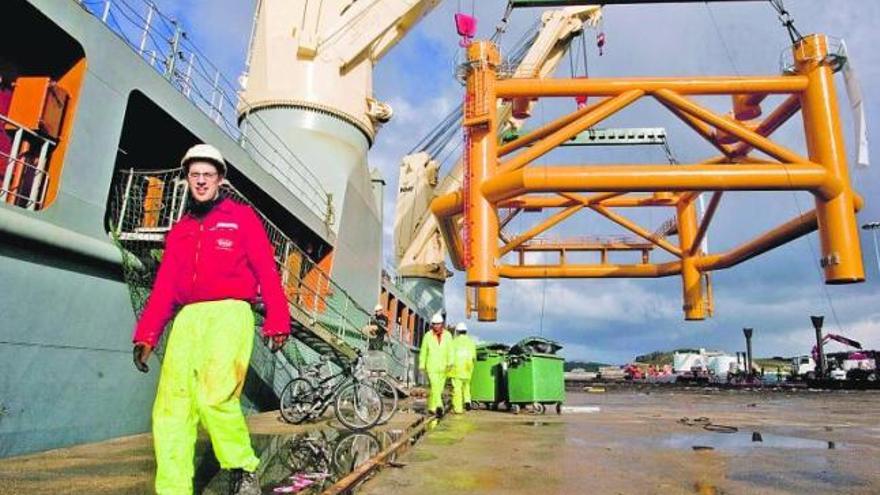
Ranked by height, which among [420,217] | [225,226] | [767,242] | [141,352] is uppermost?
[420,217]

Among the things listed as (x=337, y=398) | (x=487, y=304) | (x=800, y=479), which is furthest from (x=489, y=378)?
(x=800, y=479)

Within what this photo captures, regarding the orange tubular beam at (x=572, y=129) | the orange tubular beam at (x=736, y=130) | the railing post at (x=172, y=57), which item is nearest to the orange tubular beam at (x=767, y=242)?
the orange tubular beam at (x=736, y=130)

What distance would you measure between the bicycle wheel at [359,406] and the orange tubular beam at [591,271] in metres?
15.4

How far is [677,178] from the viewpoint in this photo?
13406mm

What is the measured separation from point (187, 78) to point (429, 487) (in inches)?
271

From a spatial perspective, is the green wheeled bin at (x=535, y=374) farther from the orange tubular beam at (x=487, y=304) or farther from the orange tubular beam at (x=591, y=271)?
the orange tubular beam at (x=591, y=271)

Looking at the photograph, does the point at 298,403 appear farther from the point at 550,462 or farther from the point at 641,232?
the point at 641,232

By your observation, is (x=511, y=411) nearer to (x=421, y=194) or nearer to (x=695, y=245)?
(x=695, y=245)

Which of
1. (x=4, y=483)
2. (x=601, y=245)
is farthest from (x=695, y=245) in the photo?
(x=4, y=483)

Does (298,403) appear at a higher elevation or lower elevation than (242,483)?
higher

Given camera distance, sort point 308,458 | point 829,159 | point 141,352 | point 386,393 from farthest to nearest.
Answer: point 829,159 → point 386,393 → point 308,458 → point 141,352

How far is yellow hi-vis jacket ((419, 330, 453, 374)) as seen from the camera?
396 inches

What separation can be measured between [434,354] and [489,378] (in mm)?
2651

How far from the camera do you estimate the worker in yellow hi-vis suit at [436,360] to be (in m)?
9.90
